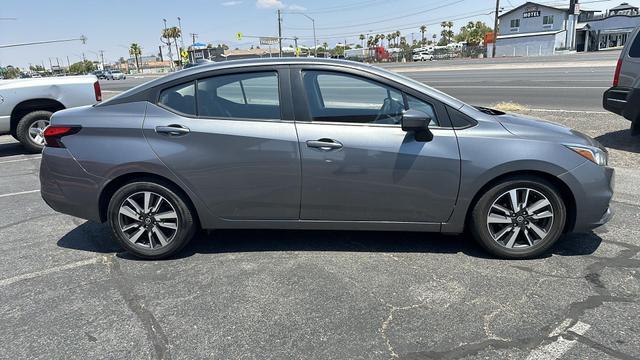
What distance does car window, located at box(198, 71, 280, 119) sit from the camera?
371cm

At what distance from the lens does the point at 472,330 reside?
2848mm

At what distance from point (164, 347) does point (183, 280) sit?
0.84 m

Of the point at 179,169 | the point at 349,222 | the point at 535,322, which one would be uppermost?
the point at 179,169

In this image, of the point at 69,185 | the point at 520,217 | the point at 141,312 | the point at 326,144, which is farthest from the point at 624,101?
the point at 69,185

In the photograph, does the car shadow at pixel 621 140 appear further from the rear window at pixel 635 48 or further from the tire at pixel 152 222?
the tire at pixel 152 222

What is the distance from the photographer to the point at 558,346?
2.67 metres

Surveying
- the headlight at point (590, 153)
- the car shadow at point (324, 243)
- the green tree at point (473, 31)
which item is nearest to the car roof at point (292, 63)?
the headlight at point (590, 153)

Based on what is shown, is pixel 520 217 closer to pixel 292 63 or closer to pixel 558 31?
pixel 292 63

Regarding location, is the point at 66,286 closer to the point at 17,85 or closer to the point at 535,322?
the point at 535,322

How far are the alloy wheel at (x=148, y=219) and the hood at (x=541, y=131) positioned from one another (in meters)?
2.85

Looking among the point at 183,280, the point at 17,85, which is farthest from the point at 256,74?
the point at 17,85

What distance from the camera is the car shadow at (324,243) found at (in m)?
3.99

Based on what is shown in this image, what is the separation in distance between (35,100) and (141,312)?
24.0 feet

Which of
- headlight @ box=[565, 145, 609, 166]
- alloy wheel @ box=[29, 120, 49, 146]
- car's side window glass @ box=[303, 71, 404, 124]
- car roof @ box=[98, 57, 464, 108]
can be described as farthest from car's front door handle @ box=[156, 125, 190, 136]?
alloy wheel @ box=[29, 120, 49, 146]
